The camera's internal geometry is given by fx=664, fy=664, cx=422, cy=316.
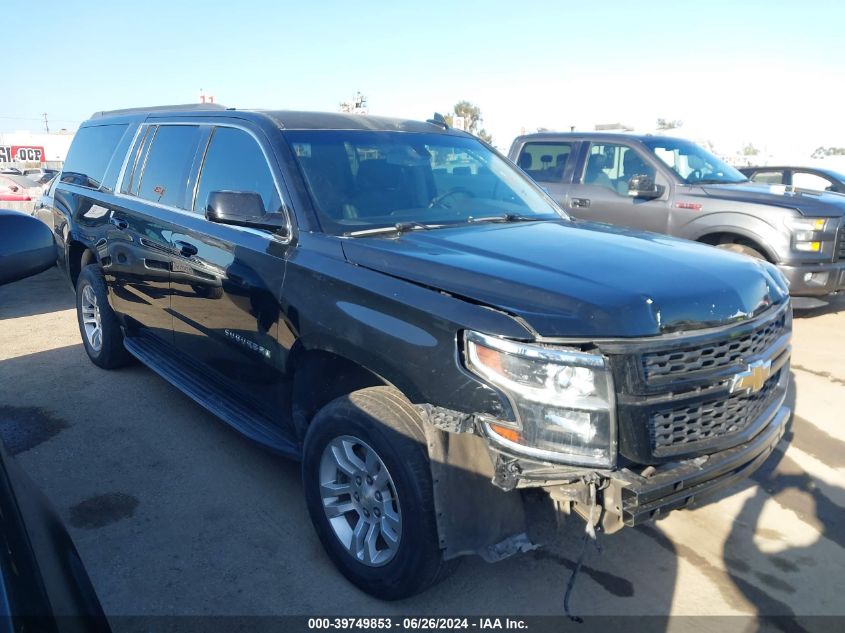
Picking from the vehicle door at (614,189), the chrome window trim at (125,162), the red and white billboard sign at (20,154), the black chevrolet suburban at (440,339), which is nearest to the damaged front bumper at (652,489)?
the black chevrolet suburban at (440,339)

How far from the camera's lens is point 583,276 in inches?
99.8

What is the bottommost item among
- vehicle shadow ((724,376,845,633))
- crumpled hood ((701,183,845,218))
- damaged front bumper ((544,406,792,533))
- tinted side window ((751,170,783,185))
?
vehicle shadow ((724,376,845,633))

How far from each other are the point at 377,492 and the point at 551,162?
675 centimetres

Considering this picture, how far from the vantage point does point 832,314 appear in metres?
8.15

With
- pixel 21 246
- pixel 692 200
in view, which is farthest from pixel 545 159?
pixel 21 246

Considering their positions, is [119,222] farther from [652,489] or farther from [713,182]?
[713,182]

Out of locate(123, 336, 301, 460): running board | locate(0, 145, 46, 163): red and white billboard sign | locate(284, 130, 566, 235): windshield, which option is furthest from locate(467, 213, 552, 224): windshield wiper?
locate(0, 145, 46, 163): red and white billboard sign

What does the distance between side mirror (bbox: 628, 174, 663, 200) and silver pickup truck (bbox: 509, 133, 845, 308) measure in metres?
0.01

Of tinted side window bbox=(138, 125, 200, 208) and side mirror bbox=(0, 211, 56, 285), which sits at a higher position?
tinted side window bbox=(138, 125, 200, 208)

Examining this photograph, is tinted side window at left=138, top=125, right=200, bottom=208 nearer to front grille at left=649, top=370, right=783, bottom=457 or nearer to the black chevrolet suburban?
the black chevrolet suburban

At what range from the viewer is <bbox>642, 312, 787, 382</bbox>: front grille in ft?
7.54

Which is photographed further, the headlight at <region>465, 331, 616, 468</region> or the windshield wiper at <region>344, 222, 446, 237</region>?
the windshield wiper at <region>344, 222, 446, 237</region>

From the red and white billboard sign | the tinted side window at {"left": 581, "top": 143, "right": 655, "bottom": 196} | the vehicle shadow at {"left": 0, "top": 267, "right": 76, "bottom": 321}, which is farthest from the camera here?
the red and white billboard sign

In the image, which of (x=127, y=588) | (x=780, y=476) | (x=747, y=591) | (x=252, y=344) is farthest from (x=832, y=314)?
(x=127, y=588)
